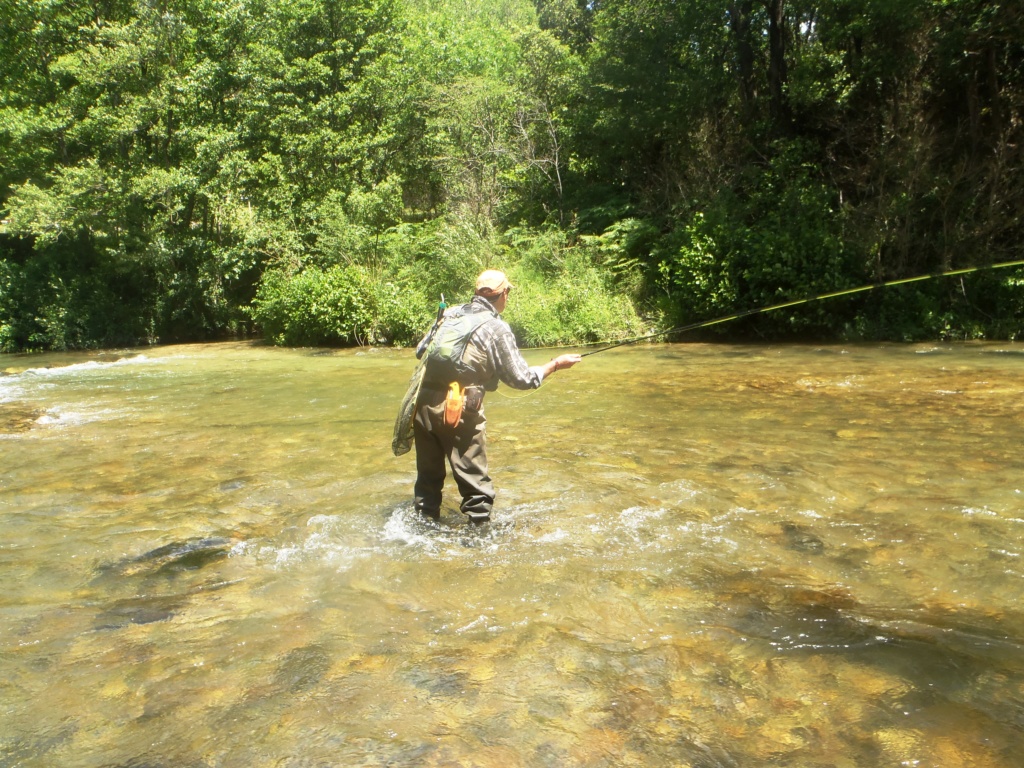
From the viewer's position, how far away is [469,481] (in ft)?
17.5

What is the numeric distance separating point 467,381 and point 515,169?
18955 mm

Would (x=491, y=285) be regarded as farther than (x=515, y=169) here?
No

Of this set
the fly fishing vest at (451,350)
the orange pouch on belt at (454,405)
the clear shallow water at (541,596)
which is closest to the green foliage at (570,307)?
the clear shallow water at (541,596)

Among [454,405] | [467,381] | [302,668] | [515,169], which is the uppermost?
[515,169]

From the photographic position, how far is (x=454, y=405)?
5.04m

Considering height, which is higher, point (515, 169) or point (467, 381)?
point (515, 169)

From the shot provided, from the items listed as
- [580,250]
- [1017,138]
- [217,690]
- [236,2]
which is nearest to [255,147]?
[236,2]

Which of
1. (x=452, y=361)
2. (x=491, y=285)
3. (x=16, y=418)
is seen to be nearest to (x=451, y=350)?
(x=452, y=361)

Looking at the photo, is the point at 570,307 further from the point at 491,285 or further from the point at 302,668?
the point at 302,668

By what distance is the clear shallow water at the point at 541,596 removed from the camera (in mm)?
3174

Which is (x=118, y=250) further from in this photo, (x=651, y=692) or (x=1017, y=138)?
(x=651, y=692)

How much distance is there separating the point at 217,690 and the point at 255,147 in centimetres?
2325

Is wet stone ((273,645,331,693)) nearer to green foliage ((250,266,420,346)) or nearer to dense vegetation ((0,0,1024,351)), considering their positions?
dense vegetation ((0,0,1024,351))

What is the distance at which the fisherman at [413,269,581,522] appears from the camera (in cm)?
510
